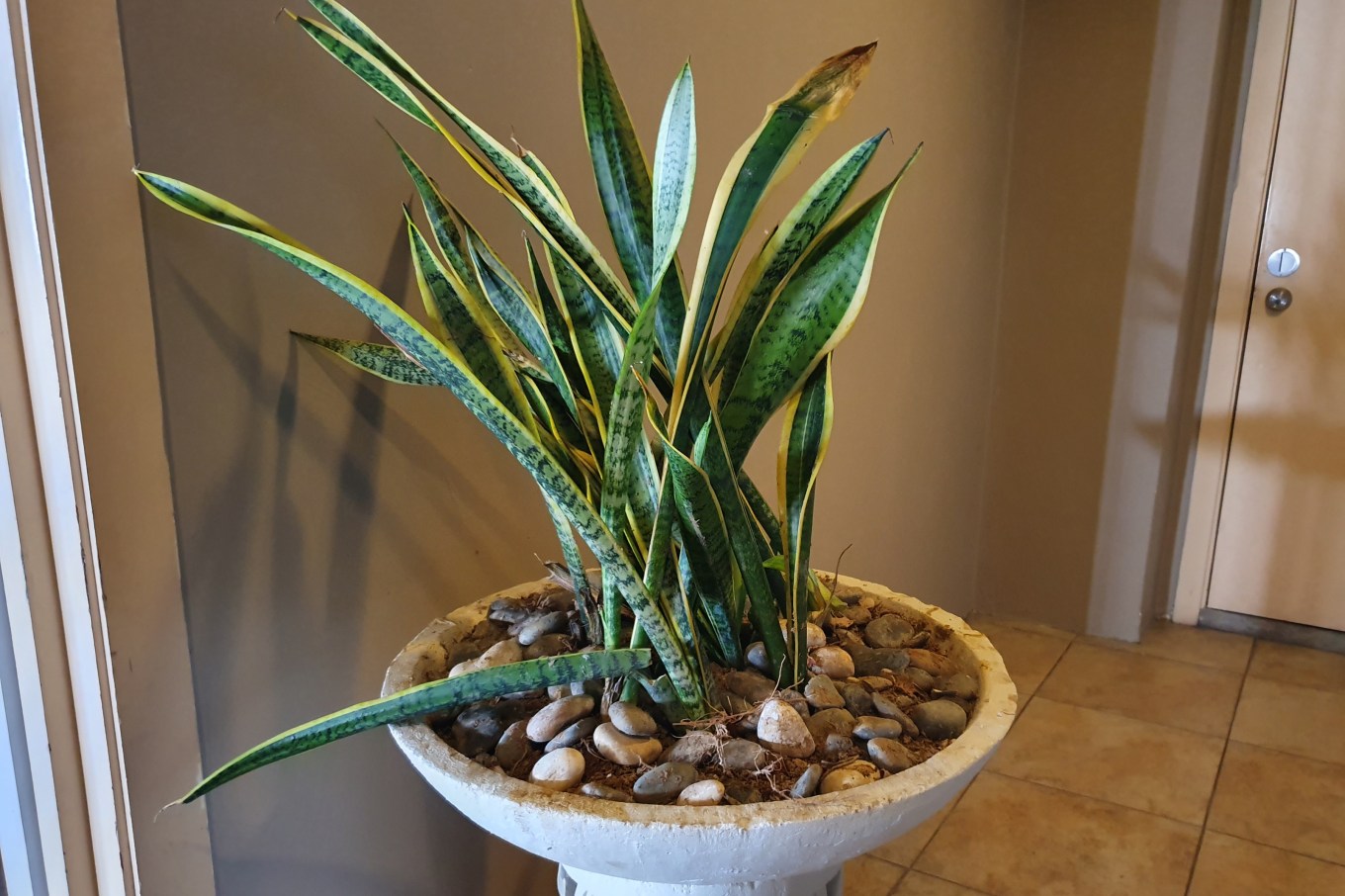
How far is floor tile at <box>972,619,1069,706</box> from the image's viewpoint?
2365 millimetres

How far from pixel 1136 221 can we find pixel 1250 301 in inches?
17.4

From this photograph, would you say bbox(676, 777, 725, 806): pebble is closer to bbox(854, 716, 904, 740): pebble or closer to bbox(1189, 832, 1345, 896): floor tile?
bbox(854, 716, 904, 740): pebble

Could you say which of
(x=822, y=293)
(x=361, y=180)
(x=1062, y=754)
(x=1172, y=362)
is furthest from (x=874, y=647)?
(x=1172, y=362)

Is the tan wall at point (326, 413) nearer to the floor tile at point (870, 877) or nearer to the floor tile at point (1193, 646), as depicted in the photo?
the floor tile at point (870, 877)

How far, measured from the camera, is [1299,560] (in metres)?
2.59

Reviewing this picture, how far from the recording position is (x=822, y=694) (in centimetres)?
80

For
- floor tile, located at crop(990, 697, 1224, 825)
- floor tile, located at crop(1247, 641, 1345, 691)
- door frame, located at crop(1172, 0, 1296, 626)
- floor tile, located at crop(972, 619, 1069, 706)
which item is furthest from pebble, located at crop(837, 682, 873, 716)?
door frame, located at crop(1172, 0, 1296, 626)

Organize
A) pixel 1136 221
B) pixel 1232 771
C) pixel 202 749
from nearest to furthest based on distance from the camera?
1. pixel 202 749
2. pixel 1232 771
3. pixel 1136 221

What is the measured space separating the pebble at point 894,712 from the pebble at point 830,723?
4 cm

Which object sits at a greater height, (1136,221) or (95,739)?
(1136,221)

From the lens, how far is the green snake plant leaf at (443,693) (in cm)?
67

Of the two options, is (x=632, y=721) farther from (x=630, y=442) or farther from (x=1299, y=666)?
(x=1299, y=666)

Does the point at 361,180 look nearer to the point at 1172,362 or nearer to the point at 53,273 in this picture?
the point at 53,273

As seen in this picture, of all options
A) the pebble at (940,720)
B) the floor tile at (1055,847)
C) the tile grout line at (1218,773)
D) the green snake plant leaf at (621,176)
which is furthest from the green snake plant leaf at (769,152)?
the tile grout line at (1218,773)
